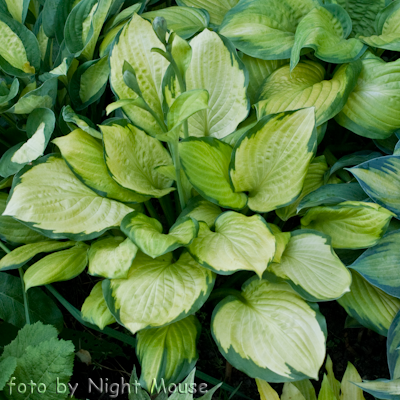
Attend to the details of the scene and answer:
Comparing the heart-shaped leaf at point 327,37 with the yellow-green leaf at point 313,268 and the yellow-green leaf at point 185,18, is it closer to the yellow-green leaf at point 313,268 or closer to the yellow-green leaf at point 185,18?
the yellow-green leaf at point 185,18

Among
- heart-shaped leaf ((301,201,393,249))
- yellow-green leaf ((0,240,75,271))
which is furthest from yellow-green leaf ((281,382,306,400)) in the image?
yellow-green leaf ((0,240,75,271))

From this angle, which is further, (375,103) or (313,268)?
(375,103)

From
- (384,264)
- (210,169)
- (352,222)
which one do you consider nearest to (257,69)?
(210,169)

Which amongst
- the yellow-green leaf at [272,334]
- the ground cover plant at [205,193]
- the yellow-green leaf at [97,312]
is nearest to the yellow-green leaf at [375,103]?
the ground cover plant at [205,193]

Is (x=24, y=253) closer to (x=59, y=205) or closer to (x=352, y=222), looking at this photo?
(x=59, y=205)

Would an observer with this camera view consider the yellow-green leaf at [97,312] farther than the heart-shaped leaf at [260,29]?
No

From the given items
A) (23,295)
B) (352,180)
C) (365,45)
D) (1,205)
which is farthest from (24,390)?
(365,45)

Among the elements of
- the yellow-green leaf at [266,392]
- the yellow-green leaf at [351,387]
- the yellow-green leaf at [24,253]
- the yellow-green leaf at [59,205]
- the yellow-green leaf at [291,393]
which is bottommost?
the yellow-green leaf at [351,387]

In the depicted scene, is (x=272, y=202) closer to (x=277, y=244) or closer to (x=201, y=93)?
(x=277, y=244)

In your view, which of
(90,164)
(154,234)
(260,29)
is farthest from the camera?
(260,29)
